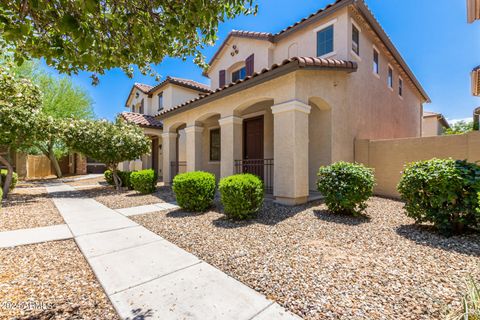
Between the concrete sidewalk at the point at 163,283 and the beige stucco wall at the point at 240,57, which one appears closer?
the concrete sidewalk at the point at 163,283

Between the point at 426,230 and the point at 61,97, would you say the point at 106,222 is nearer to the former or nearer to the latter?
the point at 426,230

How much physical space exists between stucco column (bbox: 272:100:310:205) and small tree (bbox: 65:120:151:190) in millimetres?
7938

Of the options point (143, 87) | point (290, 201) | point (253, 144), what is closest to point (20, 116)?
point (253, 144)

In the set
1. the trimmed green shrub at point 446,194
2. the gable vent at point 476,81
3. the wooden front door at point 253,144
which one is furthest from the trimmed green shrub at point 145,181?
the gable vent at point 476,81

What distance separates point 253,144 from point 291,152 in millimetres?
3951

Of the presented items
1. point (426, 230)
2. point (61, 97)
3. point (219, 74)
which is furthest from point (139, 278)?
point (61, 97)

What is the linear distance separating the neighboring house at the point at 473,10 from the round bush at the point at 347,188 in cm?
569

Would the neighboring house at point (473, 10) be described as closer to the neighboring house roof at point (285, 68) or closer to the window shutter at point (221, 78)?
the neighboring house roof at point (285, 68)

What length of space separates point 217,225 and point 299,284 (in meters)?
2.76

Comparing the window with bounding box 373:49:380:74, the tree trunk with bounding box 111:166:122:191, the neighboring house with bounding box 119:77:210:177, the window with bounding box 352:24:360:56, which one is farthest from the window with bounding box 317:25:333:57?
the tree trunk with bounding box 111:166:122:191

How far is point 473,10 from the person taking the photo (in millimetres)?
6453

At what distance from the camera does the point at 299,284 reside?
8.89 feet

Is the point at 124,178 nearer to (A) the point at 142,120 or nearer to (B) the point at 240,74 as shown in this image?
(A) the point at 142,120

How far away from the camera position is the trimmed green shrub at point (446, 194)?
13.2 ft
